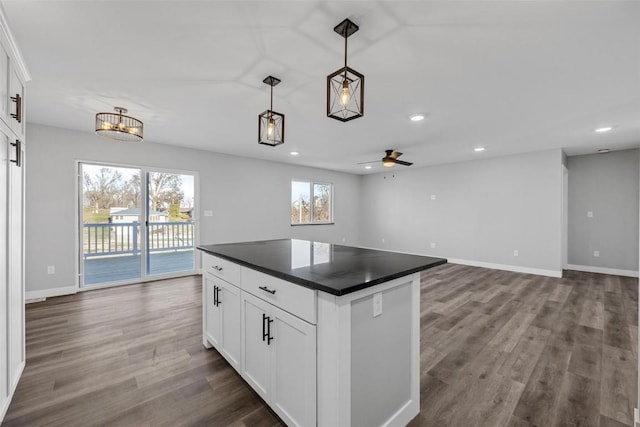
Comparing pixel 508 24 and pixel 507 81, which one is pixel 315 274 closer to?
pixel 508 24

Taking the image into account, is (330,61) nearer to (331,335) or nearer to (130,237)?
(331,335)

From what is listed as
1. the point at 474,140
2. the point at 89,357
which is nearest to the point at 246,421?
the point at 89,357

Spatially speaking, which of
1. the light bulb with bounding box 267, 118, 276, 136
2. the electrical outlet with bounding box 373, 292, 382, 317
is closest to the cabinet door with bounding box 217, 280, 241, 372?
the electrical outlet with bounding box 373, 292, 382, 317

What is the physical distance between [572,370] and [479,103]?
2.61m

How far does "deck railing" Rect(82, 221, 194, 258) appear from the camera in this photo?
14.9 ft

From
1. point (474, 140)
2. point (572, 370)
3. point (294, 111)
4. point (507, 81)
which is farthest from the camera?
point (474, 140)

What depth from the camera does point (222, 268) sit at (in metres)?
2.27

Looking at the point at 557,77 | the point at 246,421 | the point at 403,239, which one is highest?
the point at 557,77

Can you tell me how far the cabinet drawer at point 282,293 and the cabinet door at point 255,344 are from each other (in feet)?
0.21

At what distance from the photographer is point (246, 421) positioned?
66.9 inches

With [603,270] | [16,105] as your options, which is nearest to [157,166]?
[16,105]

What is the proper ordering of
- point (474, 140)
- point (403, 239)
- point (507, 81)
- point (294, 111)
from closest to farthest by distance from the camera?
point (507, 81)
point (294, 111)
point (474, 140)
point (403, 239)

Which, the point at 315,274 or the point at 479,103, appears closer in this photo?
the point at 315,274

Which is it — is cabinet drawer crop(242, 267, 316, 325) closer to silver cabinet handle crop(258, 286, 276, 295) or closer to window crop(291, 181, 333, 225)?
silver cabinet handle crop(258, 286, 276, 295)
